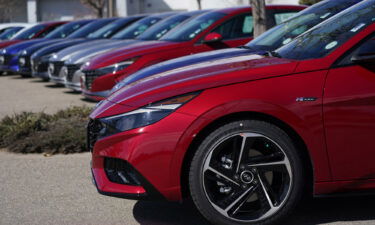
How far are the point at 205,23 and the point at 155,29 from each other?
2053 millimetres

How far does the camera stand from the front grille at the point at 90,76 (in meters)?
11.1

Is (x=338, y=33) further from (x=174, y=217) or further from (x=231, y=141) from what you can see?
(x=174, y=217)

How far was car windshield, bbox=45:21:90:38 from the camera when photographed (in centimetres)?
1910

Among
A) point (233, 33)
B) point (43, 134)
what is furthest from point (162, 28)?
point (43, 134)

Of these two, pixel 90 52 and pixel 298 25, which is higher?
pixel 298 25

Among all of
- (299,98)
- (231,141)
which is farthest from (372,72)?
(231,141)

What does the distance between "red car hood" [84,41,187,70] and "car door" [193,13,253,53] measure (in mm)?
364

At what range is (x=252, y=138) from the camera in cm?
439

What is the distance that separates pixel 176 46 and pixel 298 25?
3397mm

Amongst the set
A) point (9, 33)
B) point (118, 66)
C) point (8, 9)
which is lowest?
point (8, 9)

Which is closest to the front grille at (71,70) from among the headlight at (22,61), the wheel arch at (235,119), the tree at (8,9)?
the headlight at (22,61)

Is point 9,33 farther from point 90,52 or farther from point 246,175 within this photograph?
point 246,175

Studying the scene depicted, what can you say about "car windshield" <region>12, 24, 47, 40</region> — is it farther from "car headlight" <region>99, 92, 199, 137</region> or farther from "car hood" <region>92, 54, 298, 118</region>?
"car headlight" <region>99, 92, 199, 137</region>

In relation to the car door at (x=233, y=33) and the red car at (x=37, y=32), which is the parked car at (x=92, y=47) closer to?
the car door at (x=233, y=33)
